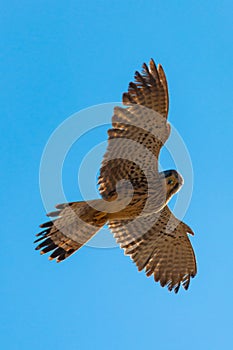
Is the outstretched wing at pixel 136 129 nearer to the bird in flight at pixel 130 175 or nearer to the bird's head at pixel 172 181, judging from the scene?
the bird in flight at pixel 130 175

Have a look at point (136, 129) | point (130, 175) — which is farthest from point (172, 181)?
point (136, 129)

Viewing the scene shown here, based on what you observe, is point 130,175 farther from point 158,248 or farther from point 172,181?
point 158,248

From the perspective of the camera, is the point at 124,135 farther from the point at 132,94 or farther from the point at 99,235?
the point at 99,235

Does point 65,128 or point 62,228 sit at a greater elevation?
point 65,128

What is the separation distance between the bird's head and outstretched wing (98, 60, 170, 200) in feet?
1.10

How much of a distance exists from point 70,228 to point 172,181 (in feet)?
6.63

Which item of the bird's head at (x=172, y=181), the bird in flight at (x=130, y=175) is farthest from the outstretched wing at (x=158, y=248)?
the bird's head at (x=172, y=181)

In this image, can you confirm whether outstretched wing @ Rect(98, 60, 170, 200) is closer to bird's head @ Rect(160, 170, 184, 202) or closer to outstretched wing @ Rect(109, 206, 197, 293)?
bird's head @ Rect(160, 170, 184, 202)

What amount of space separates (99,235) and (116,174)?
1511mm

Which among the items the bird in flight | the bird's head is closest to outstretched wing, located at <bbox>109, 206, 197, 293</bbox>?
the bird in flight

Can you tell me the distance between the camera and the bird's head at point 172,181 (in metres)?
12.7

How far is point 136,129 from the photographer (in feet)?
42.4

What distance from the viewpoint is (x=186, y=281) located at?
14.1m

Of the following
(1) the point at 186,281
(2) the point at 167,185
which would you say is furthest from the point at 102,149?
(1) the point at 186,281
